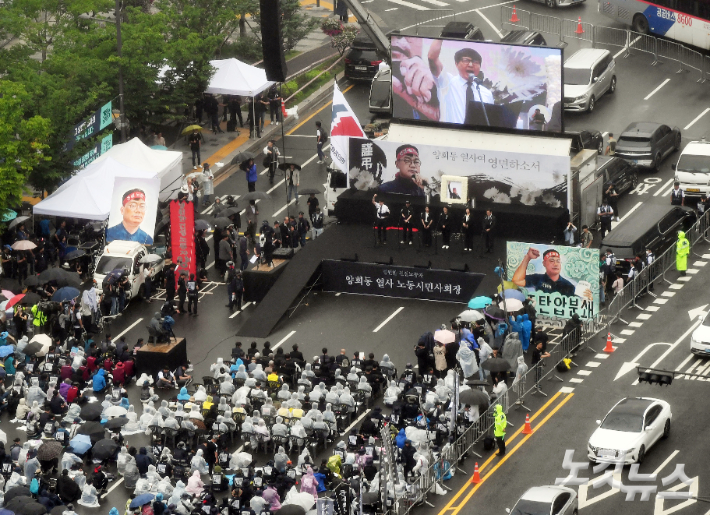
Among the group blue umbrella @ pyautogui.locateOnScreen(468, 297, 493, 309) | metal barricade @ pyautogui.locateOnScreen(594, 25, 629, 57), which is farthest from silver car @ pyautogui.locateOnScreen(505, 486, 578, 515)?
metal barricade @ pyautogui.locateOnScreen(594, 25, 629, 57)

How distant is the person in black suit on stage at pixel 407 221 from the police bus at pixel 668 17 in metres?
19.0

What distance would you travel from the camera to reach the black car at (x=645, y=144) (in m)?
63.4

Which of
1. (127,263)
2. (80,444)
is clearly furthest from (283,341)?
(80,444)

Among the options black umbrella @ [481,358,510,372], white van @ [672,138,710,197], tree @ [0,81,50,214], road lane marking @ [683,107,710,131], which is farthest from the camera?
road lane marking @ [683,107,710,131]

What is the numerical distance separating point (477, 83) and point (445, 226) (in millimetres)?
5522

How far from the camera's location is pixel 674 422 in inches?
1850

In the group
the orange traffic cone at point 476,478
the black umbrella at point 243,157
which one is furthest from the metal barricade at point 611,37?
the orange traffic cone at point 476,478

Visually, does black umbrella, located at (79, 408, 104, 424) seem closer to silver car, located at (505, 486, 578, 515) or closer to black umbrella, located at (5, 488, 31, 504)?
black umbrella, located at (5, 488, 31, 504)

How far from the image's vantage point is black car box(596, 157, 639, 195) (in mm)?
60656

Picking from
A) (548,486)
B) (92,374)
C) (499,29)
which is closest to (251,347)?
(92,374)

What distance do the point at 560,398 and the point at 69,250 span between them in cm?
2028

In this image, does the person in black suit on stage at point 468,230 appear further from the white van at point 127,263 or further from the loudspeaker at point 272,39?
the white van at point 127,263

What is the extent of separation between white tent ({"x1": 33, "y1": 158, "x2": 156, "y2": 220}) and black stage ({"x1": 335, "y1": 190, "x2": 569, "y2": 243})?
8008 millimetres

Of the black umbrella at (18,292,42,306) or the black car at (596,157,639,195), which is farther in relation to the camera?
the black car at (596,157,639,195)
